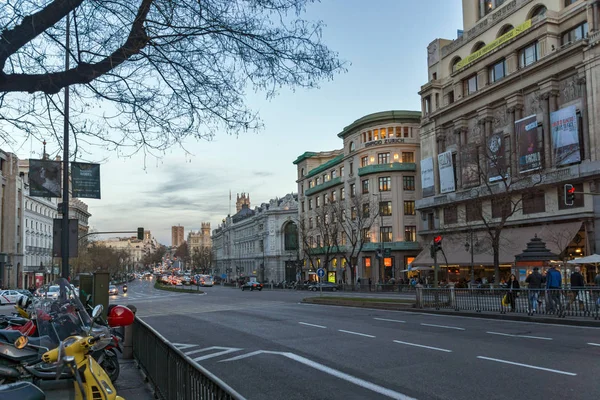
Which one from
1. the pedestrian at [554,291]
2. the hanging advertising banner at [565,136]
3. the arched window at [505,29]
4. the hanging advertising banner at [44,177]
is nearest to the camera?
the hanging advertising banner at [44,177]

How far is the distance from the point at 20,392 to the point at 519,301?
65.1ft

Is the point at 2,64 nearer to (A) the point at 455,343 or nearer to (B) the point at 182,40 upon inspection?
(B) the point at 182,40

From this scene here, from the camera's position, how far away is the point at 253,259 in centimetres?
11631

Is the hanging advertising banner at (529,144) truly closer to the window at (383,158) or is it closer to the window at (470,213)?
the window at (470,213)

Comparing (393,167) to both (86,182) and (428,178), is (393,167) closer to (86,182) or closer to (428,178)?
(428,178)

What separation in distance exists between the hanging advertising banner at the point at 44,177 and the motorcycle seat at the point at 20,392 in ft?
21.0

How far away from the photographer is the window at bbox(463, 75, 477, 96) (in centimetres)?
4922

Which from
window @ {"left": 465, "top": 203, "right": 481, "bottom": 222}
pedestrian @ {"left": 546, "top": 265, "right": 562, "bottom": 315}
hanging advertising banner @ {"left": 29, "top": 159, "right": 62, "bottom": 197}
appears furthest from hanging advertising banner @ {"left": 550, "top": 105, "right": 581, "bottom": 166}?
hanging advertising banner @ {"left": 29, "top": 159, "right": 62, "bottom": 197}

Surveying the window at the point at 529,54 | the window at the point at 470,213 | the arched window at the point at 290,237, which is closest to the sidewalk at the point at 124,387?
the window at the point at 529,54

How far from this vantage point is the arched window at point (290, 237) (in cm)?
10035

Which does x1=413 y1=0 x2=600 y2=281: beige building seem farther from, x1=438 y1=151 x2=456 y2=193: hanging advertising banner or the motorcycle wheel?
the motorcycle wheel

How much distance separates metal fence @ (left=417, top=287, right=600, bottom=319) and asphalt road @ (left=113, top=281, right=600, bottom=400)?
1490mm

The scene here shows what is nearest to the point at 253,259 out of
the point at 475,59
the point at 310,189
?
the point at 310,189

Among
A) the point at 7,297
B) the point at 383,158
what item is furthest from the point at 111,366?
the point at 383,158
